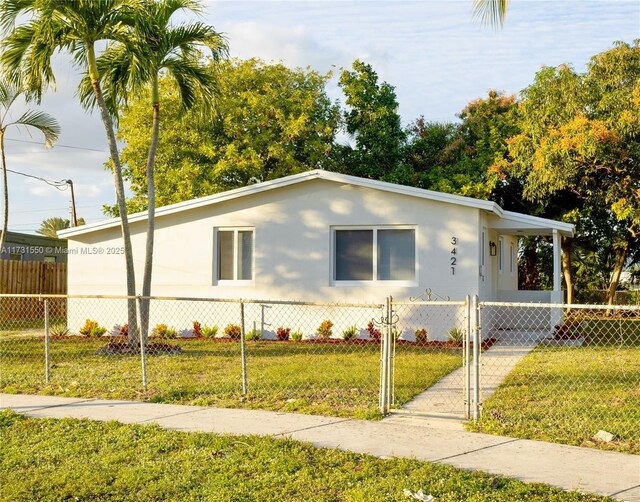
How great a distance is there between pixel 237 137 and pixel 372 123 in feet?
16.1

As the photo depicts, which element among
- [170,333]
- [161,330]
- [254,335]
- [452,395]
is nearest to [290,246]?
[254,335]

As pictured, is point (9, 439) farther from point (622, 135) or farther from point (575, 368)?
point (622, 135)

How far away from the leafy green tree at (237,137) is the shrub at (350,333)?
1093cm

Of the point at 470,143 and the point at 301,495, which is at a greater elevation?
the point at 470,143

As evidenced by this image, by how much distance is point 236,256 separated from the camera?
18500 mm

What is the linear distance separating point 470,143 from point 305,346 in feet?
48.6

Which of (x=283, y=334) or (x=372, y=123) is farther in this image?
(x=372, y=123)

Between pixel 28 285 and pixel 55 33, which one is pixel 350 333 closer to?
pixel 55 33

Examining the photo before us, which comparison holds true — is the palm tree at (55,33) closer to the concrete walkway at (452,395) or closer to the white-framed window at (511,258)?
the concrete walkway at (452,395)

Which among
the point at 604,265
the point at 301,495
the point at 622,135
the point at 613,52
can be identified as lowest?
the point at 301,495

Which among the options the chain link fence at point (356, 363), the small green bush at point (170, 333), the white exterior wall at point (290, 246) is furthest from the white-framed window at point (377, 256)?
the small green bush at point (170, 333)

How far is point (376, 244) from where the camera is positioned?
17.5m

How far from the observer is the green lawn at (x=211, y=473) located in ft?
19.9

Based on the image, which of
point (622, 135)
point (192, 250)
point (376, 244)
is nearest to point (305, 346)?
point (376, 244)
